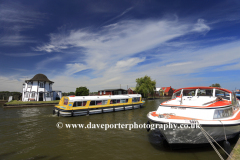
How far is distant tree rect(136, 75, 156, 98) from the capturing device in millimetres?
55344

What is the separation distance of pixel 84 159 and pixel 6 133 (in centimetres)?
952

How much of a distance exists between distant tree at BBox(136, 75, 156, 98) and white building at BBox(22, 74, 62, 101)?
A: 35399 mm

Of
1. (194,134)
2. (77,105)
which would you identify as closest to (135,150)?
(194,134)

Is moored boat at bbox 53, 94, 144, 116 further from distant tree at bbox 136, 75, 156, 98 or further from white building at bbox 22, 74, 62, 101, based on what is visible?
distant tree at bbox 136, 75, 156, 98

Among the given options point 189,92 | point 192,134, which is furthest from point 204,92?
point 192,134

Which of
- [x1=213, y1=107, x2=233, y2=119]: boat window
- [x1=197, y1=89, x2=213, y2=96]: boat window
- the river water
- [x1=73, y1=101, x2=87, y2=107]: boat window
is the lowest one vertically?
the river water

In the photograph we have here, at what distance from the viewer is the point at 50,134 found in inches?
450

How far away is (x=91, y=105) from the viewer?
20.9m

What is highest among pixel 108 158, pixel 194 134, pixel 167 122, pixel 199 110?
pixel 199 110

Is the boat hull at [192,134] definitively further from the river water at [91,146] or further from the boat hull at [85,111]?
the boat hull at [85,111]

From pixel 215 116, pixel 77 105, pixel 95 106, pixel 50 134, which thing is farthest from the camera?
pixel 95 106

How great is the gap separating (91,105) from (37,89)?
29.9 m

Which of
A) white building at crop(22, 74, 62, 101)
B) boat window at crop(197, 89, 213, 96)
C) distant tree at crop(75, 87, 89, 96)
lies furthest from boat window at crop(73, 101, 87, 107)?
white building at crop(22, 74, 62, 101)

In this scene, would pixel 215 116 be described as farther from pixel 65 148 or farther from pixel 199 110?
pixel 65 148
